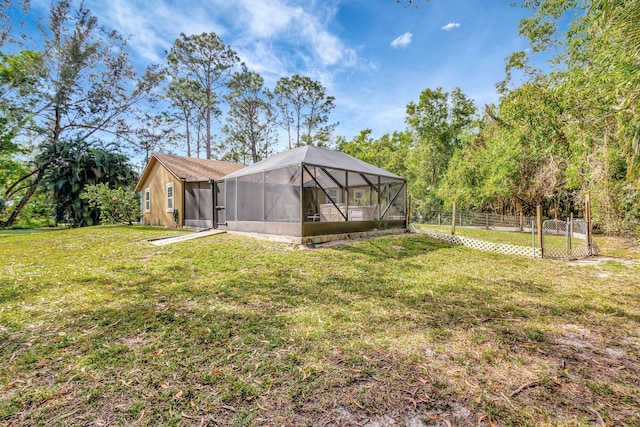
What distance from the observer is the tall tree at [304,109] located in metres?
22.5

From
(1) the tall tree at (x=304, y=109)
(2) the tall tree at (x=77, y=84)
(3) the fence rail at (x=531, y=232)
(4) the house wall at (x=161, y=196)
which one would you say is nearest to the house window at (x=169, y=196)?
(4) the house wall at (x=161, y=196)

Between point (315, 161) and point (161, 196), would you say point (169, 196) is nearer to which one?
point (161, 196)

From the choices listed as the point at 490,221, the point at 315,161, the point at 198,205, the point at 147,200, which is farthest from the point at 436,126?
the point at 147,200

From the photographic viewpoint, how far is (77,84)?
671 inches

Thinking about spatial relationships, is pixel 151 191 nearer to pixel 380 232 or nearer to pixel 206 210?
pixel 206 210

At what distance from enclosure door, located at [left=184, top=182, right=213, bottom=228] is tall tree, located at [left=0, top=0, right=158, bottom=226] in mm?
8625

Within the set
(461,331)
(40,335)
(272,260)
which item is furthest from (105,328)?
(461,331)

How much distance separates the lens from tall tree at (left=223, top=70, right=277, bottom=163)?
22.1m

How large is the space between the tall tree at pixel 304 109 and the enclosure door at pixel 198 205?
14.0 meters

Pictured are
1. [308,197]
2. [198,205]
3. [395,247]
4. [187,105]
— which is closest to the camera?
[395,247]

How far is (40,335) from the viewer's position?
2537 millimetres

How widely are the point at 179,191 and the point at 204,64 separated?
13.7 metres

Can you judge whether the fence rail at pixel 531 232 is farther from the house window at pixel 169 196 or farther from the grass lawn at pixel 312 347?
the house window at pixel 169 196

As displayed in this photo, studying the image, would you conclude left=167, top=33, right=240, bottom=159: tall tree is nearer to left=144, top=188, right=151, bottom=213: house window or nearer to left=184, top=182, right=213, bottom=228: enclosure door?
left=144, top=188, right=151, bottom=213: house window
